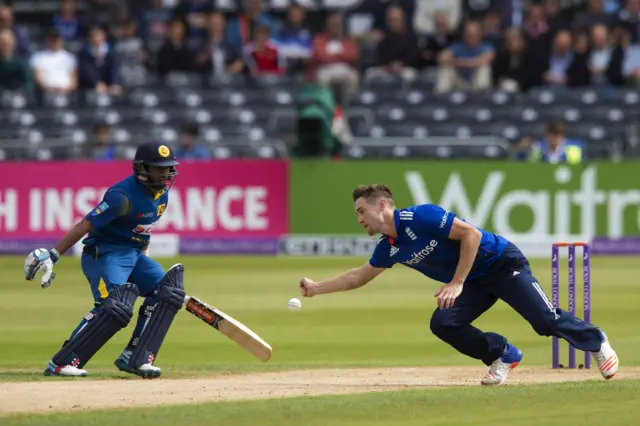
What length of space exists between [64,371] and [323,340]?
3798 mm

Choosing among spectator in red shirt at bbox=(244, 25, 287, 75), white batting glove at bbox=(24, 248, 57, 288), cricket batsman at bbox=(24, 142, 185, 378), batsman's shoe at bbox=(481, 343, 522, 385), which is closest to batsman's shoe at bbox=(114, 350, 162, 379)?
cricket batsman at bbox=(24, 142, 185, 378)

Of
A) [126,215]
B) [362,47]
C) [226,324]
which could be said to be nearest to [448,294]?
[226,324]

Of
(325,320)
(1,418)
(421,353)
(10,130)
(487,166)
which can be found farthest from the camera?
(10,130)

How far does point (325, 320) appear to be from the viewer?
1541 centimetres

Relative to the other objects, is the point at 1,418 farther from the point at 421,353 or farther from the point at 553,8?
the point at 553,8

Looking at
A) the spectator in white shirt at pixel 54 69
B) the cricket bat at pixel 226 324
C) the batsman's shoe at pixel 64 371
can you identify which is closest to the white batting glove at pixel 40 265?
the batsman's shoe at pixel 64 371

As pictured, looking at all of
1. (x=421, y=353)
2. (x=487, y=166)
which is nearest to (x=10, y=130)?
(x=487, y=166)

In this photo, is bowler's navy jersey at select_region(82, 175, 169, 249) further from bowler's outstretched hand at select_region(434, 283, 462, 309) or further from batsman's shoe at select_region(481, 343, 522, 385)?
batsman's shoe at select_region(481, 343, 522, 385)

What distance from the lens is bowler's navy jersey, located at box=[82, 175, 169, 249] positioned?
1046 centimetres

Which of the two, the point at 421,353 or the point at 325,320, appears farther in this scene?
the point at 325,320

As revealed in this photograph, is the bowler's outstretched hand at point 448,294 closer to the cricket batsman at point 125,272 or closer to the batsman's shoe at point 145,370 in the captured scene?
the cricket batsman at point 125,272

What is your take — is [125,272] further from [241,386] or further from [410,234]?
[410,234]

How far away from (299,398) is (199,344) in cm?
453

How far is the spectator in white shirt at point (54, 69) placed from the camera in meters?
25.3
